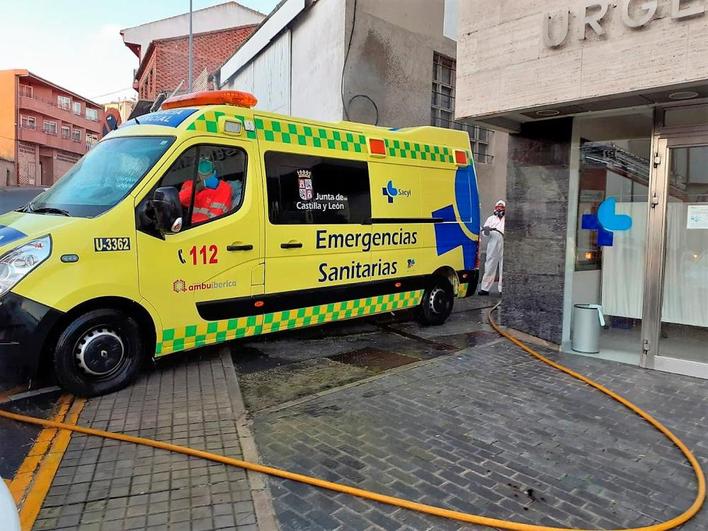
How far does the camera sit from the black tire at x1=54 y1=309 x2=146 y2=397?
4.45 m

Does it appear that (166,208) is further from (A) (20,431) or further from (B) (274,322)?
(A) (20,431)

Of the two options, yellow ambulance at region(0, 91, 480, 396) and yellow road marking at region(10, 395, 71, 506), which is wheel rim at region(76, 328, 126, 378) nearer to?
yellow ambulance at region(0, 91, 480, 396)

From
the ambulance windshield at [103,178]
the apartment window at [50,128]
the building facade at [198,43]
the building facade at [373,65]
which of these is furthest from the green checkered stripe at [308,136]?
the apartment window at [50,128]

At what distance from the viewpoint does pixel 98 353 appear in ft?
15.1

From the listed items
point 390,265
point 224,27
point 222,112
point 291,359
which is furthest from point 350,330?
point 224,27

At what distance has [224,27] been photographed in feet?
80.3

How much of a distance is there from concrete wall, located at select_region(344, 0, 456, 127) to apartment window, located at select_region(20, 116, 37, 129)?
50796 mm

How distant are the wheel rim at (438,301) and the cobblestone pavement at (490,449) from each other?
224cm

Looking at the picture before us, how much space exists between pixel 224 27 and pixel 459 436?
24517 mm

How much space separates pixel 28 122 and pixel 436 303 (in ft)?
183

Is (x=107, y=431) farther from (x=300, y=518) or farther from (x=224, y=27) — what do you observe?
(x=224, y=27)

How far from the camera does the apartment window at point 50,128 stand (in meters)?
54.6

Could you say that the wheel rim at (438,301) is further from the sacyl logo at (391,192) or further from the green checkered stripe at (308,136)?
the green checkered stripe at (308,136)

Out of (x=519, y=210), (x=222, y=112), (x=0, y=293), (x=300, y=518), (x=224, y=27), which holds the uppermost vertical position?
(x=224, y=27)
